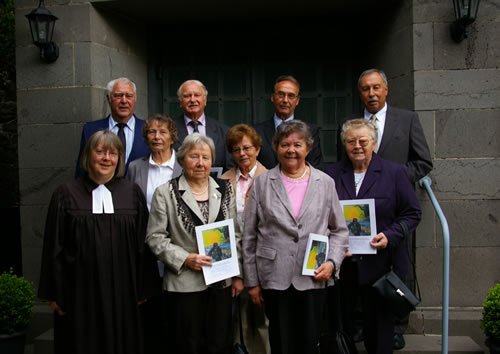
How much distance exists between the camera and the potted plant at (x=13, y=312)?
5199mm

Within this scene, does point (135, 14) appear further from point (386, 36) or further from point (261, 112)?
point (386, 36)

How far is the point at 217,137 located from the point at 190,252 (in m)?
1.36

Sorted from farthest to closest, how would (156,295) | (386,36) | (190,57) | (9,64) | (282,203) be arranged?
(9,64) → (190,57) → (386,36) → (156,295) → (282,203)

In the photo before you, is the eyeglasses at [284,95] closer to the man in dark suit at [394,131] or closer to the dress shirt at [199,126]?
the man in dark suit at [394,131]

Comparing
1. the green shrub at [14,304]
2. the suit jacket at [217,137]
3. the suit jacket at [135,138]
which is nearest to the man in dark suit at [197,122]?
the suit jacket at [217,137]

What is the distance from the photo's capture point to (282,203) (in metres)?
3.88

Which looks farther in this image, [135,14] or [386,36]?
[135,14]

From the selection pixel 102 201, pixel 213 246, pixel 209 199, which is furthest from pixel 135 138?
pixel 213 246

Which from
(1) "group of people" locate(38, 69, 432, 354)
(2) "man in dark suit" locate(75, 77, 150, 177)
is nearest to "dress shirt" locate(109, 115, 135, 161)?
(2) "man in dark suit" locate(75, 77, 150, 177)

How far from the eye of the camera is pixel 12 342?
5246 millimetres

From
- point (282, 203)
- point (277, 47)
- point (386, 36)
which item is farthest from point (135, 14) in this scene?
point (282, 203)

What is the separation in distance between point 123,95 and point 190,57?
2240mm

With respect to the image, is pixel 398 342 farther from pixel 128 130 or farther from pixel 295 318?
pixel 128 130

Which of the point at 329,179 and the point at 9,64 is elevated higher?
the point at 9,64
